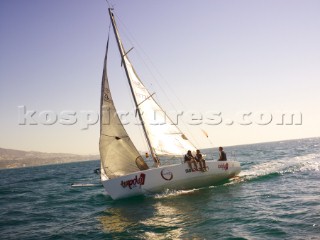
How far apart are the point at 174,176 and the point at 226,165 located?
4.55 meters

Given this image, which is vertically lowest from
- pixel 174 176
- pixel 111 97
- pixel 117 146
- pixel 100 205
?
pixel 100 205

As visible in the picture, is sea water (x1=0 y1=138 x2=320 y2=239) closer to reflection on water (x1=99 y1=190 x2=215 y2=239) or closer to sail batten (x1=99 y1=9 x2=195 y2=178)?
Result: reflection on water (x1=99 y1=190 x2=215 y2=239)

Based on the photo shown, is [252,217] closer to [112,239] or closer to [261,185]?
[112,239]

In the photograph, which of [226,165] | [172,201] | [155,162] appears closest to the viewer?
[172,201]

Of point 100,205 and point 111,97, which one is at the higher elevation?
point 111,97

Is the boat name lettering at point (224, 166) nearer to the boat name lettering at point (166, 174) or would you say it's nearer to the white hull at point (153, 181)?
the white hull at point (153, 181)

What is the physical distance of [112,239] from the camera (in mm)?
10594

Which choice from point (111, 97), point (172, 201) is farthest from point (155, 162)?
Answer: point (111, 97)

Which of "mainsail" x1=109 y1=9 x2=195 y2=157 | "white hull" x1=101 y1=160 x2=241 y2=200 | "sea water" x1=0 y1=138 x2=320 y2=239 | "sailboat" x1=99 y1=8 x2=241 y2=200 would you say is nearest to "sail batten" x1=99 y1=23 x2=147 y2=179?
"sailboat" x1=99 y1=8 x2=241 y2=200

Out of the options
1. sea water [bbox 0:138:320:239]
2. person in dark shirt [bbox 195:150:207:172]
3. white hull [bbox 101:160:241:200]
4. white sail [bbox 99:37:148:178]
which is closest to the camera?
sea water [bbox 0:138:320:239]

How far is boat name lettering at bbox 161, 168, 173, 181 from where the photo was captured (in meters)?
16.5

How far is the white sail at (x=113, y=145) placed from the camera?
17.3m

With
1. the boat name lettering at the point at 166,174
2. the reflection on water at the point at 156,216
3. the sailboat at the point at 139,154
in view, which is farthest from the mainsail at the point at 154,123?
the reflection on water at the point at 156,216

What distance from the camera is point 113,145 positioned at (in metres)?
17.5
